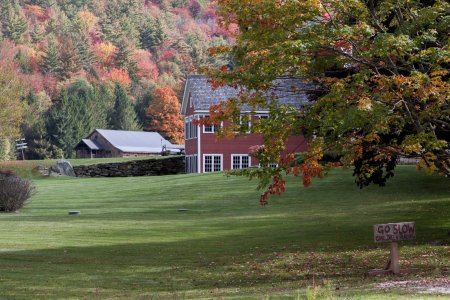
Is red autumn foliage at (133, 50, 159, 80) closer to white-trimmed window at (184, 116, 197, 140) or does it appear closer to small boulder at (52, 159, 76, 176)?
small boulder at (52, 159, 76, 176)

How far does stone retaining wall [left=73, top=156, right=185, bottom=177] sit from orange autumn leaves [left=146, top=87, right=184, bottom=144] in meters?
32.4

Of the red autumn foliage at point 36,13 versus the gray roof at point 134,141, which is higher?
the red autumn foliage at point 36,13

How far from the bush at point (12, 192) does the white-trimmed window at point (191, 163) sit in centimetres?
2808

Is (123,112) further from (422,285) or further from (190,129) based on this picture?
(422,285)

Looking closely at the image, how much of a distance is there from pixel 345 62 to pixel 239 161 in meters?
46.0

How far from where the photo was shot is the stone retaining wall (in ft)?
239

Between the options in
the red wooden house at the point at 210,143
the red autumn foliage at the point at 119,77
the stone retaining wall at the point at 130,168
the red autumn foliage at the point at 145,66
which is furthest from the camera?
the red autumn foliage at the point at 145,66

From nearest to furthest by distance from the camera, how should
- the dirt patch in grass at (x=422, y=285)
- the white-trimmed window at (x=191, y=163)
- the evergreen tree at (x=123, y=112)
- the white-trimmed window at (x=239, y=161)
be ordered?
the dirt patch in grass at (x=422, y=285) < the white-trimmed window at (x=239, y=161) < the white-trimmed window at (x=191, y=163) < the evergreen tree at (x=123, y=112)

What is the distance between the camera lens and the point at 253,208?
4072cm

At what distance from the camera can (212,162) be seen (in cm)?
6625

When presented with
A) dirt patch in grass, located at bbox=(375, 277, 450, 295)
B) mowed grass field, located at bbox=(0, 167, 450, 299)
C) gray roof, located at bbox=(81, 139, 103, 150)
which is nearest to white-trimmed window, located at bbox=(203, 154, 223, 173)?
mowed grass field, located at bbox=(0, 167, 450, 299)

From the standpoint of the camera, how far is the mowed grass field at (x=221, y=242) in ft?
62.5

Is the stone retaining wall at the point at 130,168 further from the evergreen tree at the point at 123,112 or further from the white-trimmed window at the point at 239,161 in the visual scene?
the evergreen tree at the point at 123,112

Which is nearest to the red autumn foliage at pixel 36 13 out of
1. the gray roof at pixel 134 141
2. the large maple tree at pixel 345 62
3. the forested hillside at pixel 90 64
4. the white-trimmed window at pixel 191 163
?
the forested hillside at pixel 90 64
